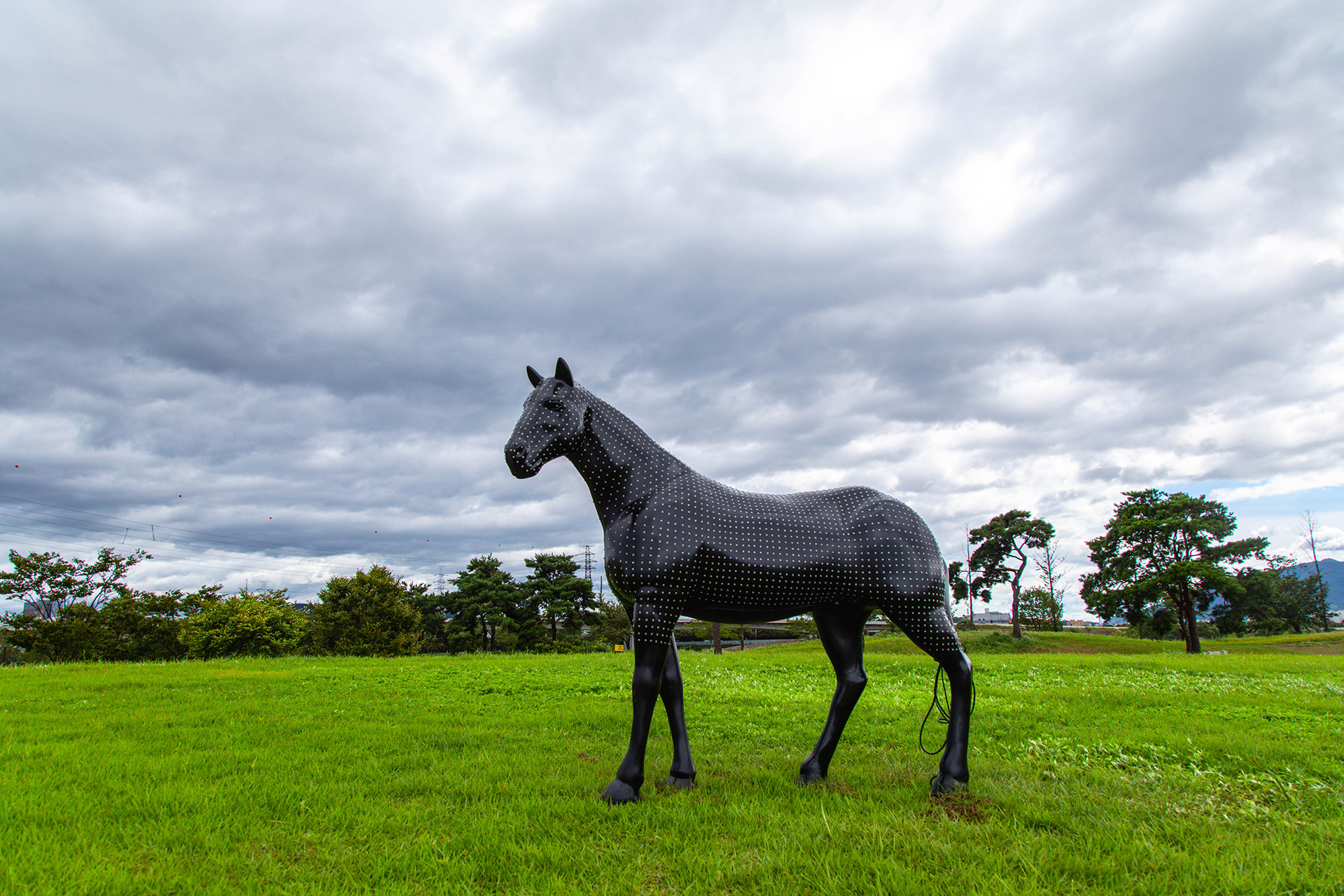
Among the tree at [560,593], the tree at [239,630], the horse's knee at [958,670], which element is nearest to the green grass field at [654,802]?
the horse's knee at [958,670]

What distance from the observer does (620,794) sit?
179 inches

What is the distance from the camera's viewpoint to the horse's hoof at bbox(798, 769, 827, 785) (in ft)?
16.7

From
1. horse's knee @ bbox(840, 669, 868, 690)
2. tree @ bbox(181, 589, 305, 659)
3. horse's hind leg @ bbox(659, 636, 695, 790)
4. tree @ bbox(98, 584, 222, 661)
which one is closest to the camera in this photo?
horse's hind leg @ bbox(659, 636, 695, 790)

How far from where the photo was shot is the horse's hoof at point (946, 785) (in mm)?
4695

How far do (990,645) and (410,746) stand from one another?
34.7 metres

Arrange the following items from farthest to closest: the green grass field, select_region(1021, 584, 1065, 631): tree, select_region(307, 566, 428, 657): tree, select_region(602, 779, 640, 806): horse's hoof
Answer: select_region(1021, 584, 1065, 631): tree
select_region(307, 566, 428, 657): tree
select_region(602, 779, 640, 806): horse's hoof
the green grass field

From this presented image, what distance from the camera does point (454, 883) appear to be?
3.29 meters

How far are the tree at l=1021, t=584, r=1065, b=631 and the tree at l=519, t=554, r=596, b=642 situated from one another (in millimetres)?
39381

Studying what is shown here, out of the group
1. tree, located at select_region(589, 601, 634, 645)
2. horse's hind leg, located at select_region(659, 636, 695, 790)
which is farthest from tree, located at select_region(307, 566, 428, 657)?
horse's hind leg, located at select_region(659, 636, 695, 790)

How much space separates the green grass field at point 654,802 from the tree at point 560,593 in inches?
1504

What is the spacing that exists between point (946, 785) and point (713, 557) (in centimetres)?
233

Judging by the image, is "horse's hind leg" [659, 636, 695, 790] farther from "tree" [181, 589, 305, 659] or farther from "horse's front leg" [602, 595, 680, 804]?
"tree" [181, 589, 305, 659]

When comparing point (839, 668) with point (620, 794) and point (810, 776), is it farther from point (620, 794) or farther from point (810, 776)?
point (620, 794)

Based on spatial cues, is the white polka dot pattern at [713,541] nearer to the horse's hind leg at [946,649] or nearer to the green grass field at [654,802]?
the horse's hind leg at [946,649]
